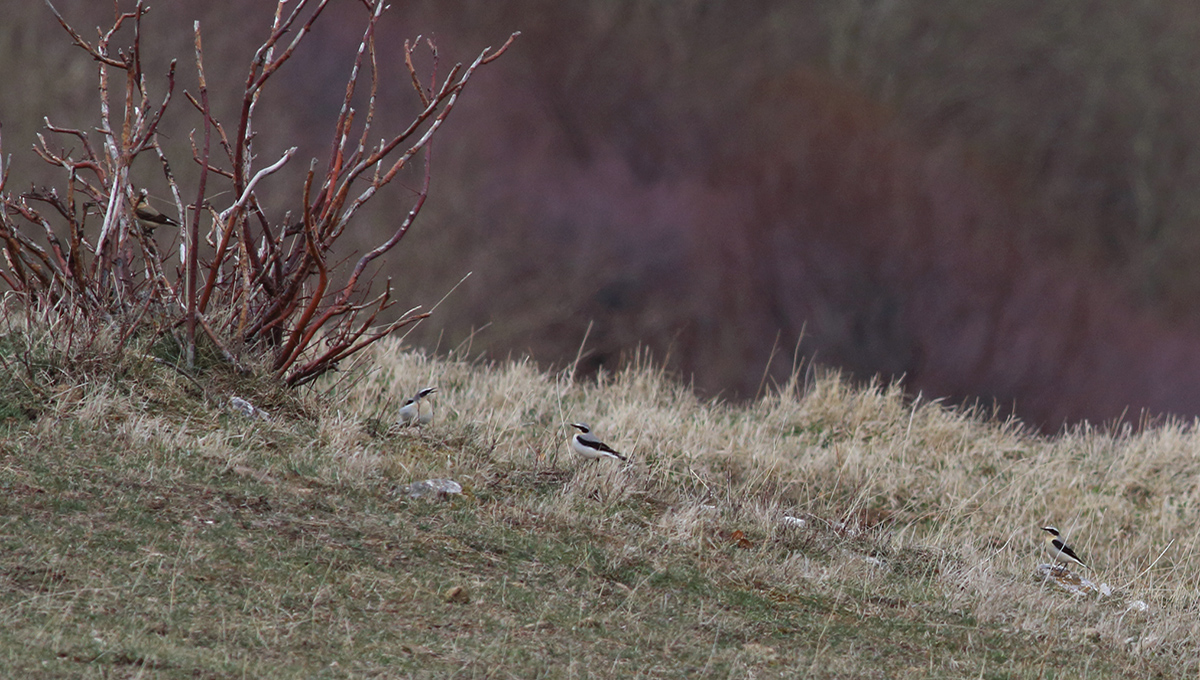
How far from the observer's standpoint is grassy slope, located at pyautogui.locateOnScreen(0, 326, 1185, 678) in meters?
2.57

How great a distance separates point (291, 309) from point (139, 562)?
1.79 metres

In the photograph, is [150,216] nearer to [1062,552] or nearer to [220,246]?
[220,246]

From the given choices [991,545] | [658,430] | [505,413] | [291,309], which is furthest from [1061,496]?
[291,309]

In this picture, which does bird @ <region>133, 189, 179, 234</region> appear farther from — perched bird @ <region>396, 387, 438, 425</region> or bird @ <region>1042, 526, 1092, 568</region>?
bird @ <region>1042, 526, 1092, 568</region>

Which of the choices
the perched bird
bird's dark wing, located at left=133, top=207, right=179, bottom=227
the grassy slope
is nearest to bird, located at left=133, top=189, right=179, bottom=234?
bird's dark wing, located at left=133, top=207, right=179, bottom=227

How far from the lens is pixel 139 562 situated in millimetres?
2752

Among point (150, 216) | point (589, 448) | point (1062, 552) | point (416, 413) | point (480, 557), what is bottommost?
point (1062, 552)

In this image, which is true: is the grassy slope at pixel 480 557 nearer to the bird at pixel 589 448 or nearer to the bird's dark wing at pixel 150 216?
the bird at pixel 589 448

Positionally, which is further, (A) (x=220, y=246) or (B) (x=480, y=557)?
(A) (x=220, y=246)

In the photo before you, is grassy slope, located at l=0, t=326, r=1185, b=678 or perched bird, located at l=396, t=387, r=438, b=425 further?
perched bird, located at l=396, t=387, r=438, b=425

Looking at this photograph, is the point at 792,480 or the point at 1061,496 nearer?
the point at 792,480

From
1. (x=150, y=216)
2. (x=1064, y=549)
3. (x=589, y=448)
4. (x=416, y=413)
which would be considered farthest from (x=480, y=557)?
(x=1064, y=549)

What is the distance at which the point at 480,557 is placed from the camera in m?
3.23

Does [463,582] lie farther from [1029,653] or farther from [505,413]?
[505,413]
